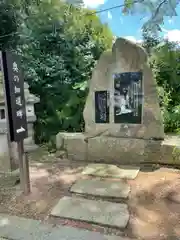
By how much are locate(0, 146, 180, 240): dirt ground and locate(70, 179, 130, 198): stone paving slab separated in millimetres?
99

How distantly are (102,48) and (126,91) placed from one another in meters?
2.72

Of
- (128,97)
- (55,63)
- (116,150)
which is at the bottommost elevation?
(116,150)

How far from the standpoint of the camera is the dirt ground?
7.61 feet

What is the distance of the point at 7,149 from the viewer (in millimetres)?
3867

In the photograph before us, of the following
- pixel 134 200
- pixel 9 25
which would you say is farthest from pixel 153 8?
pixel 9 25

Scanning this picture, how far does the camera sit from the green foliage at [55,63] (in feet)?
18.4

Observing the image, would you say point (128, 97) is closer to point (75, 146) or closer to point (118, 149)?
point (118, 149)

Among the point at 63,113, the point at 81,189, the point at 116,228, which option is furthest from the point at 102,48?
the point at 116,228

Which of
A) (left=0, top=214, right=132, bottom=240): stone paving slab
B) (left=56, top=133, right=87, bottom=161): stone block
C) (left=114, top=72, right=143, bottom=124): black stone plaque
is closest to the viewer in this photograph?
(left=0, top=214, right=132, bottom=240): stone paving slab

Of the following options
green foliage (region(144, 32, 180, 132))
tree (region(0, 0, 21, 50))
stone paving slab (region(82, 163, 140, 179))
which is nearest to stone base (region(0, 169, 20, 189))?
stone paving slab (region(82, 163, 140, 179))

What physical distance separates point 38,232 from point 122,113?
2.48m

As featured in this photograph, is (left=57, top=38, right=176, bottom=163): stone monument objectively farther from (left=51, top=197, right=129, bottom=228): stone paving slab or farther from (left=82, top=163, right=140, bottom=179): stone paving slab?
(left=51, top=197, right=129, bottom=228): stone paving slab

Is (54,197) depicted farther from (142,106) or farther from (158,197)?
(142,106)

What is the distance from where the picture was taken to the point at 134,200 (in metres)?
2.85
